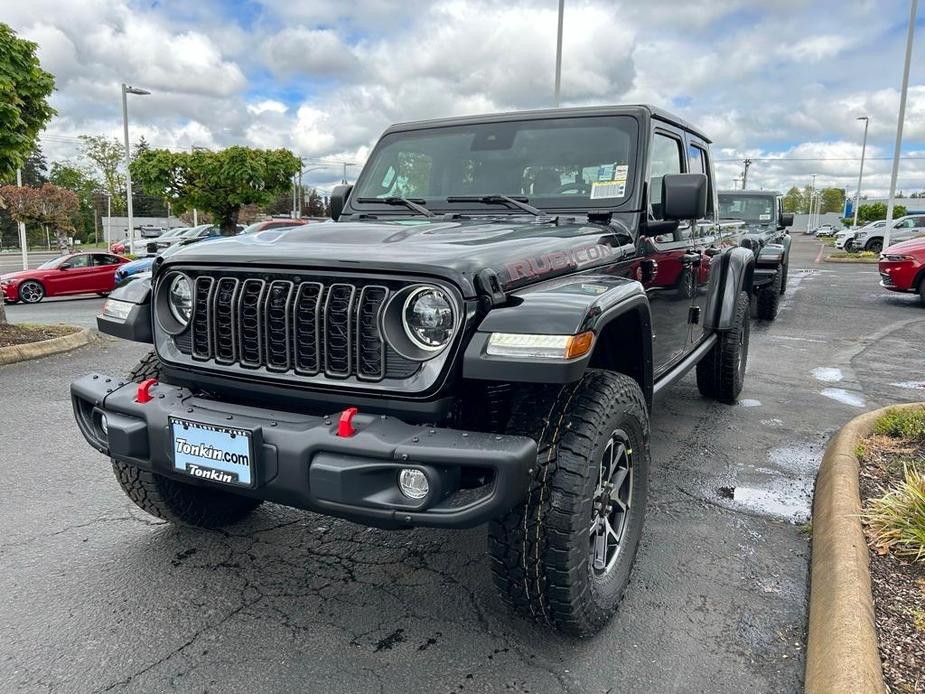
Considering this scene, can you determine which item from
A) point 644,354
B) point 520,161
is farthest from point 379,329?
point 520,161

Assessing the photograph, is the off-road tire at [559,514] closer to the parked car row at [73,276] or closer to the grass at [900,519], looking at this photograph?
the grass at [900,519]

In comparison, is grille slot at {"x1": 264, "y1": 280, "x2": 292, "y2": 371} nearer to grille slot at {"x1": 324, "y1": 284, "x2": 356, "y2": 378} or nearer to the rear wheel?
grille slot at {"x1": 324, "y1": 284, "x2": 356, "y2": 378}

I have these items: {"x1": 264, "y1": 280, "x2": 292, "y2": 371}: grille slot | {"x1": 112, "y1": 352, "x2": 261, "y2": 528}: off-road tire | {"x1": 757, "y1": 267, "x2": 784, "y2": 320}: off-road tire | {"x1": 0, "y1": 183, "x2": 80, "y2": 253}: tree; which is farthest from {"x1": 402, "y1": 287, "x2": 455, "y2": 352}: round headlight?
{"x1": 0, "y1": 183, "x2": 80, "y2": 253}: tree

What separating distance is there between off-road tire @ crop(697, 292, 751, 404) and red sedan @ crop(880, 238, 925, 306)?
8.17 m

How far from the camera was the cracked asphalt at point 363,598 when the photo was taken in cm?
234

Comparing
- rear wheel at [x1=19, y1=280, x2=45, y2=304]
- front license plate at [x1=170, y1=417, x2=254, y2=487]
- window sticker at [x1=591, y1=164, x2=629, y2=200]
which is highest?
window sticker at [x1=591, y1=164, x2=629, y2=200]

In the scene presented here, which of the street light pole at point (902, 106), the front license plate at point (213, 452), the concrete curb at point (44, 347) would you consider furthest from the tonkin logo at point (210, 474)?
the street light pole at point (902, 106)

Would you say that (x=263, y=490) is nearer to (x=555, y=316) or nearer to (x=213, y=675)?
(x=213, y=675)

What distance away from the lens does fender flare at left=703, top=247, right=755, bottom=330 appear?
492cm

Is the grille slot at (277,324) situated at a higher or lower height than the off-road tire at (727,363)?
higher

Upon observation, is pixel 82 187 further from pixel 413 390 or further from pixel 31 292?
pixel 413 390

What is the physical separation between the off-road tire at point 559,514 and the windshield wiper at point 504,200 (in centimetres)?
123

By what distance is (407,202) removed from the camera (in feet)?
12.3

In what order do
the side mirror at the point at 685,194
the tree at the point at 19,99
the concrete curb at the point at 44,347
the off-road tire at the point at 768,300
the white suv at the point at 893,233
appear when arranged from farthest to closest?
the white suv at the point at 893,233
the off-road tire at the point at 768,300
the tree at the point at 19,99
the concrete curb at the point at 44,347
the side mirror at the point at 685,194
